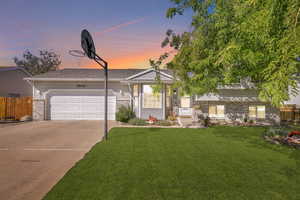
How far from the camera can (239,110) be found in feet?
47.1

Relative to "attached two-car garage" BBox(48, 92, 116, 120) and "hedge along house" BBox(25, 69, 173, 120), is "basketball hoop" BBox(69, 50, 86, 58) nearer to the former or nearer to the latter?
"hedge along house" BBox(25, 69, 173, 120)

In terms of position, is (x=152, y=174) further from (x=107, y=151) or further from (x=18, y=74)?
(x=18, y=74)

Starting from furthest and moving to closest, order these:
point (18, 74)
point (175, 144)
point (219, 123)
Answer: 1. point (18, 74)
2. point (219, 123)
3. point (175, 144)

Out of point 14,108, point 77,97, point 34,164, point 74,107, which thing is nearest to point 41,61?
point 14,108

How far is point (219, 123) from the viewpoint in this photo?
13.6 m

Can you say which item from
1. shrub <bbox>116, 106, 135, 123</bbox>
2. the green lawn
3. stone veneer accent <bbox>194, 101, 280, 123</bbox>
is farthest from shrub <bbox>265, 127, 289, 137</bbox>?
shrub <bbox>116, 106, 135, 123</bbox>

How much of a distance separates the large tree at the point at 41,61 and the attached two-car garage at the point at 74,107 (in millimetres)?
31890

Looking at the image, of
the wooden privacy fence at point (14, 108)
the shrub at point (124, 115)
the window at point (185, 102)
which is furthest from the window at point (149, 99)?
the wooden privacy fence at point (14, 108)

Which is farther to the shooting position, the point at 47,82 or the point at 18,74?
the point at 18,74

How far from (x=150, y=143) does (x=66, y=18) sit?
40.8 ft

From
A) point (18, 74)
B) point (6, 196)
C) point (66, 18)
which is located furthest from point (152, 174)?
point (18, 74)

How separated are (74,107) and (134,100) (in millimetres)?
5696

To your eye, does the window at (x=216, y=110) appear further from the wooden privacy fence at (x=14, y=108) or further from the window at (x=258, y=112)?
the wooden privacy fence at (x=14, y=108)

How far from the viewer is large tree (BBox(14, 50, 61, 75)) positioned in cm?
4062
